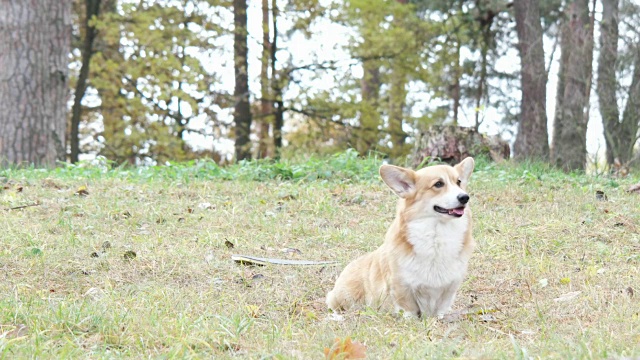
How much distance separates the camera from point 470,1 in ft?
63.4

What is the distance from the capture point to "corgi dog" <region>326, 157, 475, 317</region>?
4.32m

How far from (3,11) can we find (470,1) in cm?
Result: 1225

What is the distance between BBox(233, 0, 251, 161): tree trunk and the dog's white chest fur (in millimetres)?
13522

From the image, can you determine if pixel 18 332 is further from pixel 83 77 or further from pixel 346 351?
pixel 83 77

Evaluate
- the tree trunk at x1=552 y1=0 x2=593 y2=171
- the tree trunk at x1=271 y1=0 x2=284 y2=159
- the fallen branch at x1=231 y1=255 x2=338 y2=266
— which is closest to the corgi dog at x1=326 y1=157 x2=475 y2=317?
the fallen branch at x1=231 y1=255 x2=338 y2=266

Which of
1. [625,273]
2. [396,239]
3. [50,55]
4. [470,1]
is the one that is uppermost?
[470,1]

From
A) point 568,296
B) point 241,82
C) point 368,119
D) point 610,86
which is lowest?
point 568,296

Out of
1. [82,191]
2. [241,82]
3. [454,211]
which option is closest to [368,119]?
[241,82]

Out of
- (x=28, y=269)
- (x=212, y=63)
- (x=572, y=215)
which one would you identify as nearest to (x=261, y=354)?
(x=28, y=269)

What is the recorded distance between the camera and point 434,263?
170 inches

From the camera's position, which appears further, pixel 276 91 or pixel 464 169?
pixel 276 91

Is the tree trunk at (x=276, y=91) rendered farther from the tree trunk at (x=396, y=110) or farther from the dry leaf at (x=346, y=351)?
the dry leaf at (x=346, y=351)

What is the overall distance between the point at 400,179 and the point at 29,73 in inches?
324

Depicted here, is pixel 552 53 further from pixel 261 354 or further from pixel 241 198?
pixel 261 354
